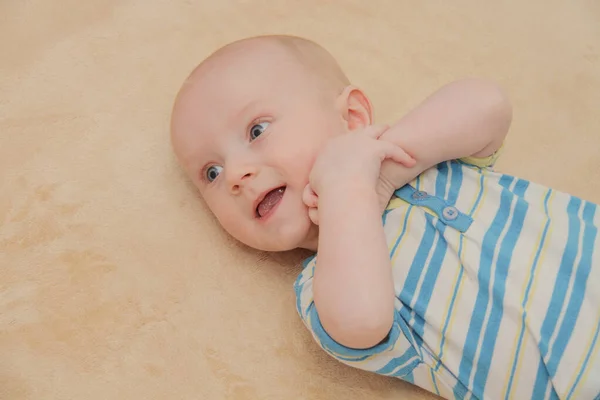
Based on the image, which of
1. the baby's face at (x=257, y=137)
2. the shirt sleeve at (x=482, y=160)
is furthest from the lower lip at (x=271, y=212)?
the shirt sleeve at (x=482, y=160)

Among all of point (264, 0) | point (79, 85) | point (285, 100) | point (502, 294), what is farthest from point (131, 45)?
point (502, 294)

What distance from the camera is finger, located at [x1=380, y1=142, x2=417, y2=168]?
1017mm

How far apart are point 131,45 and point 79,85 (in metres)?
0.15

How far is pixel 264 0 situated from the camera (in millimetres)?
1522

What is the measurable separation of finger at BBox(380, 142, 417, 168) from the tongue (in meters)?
0.18

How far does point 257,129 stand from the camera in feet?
3.50

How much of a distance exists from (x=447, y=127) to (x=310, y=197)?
0.80ft

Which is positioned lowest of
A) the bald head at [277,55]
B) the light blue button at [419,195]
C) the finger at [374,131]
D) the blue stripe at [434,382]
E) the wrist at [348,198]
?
the blue stripe at [434,382]

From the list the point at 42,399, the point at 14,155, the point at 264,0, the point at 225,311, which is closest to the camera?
the point at 42,399

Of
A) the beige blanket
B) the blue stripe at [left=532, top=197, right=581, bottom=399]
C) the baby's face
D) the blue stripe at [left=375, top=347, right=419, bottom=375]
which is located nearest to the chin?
the baby's face

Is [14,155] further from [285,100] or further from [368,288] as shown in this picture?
[368,288]

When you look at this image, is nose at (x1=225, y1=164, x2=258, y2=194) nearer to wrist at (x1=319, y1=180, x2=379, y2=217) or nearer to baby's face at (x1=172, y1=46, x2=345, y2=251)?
baby's face at (x1=172, y1=46, x2=345, y2=251)

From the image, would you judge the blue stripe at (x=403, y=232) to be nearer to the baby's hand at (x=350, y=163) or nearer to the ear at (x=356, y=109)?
the baby's hand at (x=350, y=163)

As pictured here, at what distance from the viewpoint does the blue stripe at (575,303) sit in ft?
3.11
